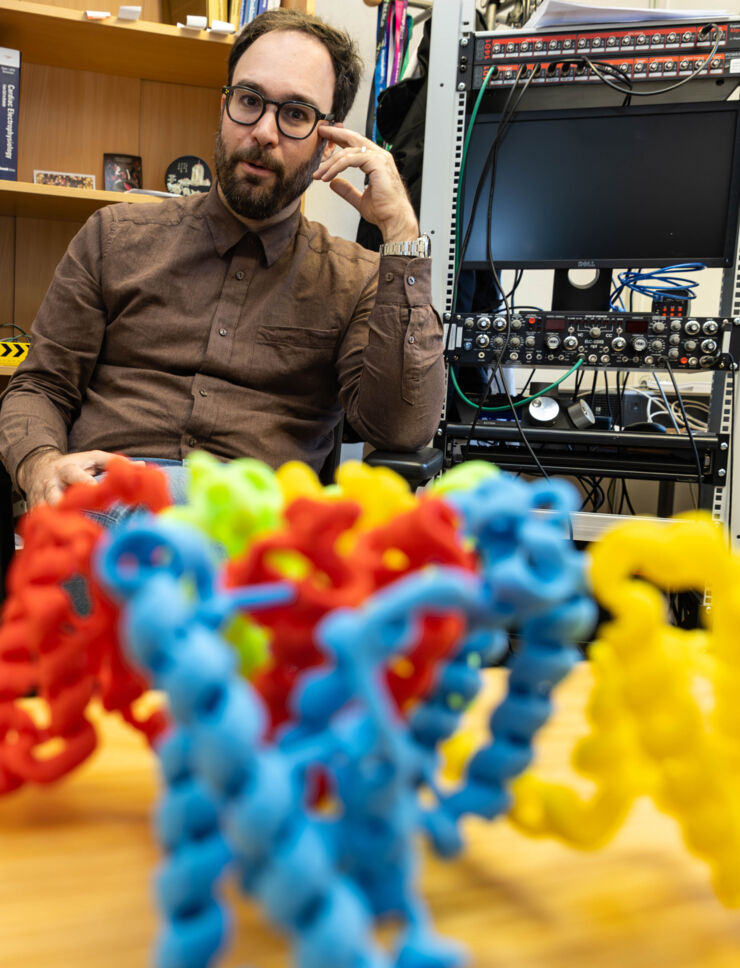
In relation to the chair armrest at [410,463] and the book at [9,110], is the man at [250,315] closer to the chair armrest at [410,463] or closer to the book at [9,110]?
the chair armrest at [410,463]

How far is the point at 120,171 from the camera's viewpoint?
238 centimetres

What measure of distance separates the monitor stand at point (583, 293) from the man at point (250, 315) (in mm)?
532

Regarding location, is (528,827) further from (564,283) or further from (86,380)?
(564,283)

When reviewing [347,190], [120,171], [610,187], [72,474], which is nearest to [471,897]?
[72,474]

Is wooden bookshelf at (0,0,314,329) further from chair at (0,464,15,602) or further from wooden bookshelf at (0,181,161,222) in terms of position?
chair at (0,464,15,602)

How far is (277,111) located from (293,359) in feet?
1.36

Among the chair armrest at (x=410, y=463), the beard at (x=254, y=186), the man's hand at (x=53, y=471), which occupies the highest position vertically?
the beard at (x=254, y=186)

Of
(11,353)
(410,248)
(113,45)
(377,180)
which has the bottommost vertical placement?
(11,353)

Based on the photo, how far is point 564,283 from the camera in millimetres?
1859

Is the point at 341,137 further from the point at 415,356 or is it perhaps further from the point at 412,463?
the point at 412,463

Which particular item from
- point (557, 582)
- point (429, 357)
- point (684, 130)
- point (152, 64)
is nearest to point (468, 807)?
point (557, 582)

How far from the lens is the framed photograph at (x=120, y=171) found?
7.79ft

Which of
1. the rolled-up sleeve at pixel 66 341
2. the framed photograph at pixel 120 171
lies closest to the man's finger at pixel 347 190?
the rolled-up sleeve at pixel 66 341

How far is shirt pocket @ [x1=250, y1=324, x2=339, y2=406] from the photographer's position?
1451mm
